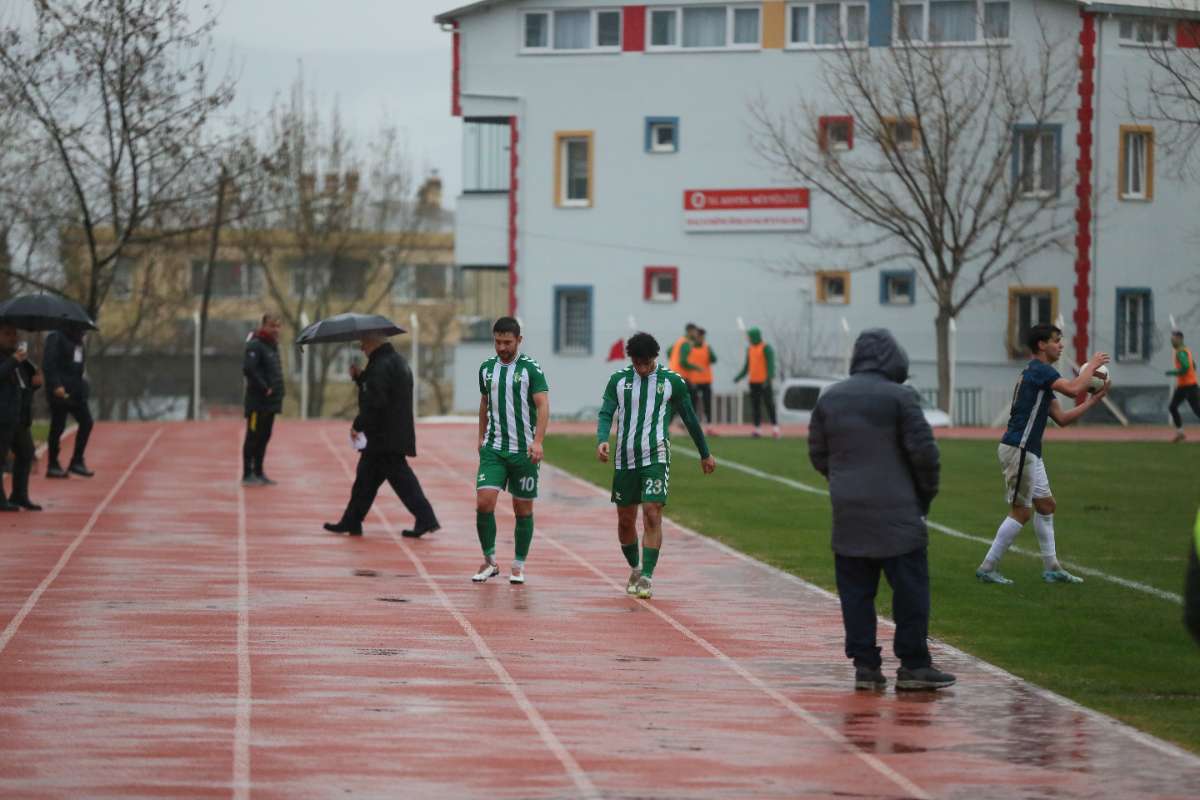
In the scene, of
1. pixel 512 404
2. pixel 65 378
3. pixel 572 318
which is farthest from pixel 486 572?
pixel 572 318

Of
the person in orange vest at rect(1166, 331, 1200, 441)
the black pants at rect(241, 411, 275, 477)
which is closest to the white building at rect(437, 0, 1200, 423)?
the person in orange vest at rect(1166, 331, 1200, 441)

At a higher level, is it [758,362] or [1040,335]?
[1040,335]

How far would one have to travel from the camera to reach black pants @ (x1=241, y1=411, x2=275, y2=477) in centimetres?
2348

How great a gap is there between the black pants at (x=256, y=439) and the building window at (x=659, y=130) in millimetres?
26915

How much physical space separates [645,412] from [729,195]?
36359 mm

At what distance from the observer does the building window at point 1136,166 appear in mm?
48594

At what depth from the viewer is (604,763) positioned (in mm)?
8484

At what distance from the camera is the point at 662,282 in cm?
5100

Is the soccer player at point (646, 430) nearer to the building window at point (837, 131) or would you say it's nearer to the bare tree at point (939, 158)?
the bare tree at point (939, 158)

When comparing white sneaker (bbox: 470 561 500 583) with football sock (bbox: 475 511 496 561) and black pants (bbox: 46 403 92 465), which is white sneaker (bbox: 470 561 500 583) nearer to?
football sock (bbox: 475 511 496 561)

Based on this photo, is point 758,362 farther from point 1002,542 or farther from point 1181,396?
point 1002,542

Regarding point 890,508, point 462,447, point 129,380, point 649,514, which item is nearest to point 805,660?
point 890,508

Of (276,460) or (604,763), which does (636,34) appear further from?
(604,763)

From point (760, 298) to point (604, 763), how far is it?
4201 centimetres
